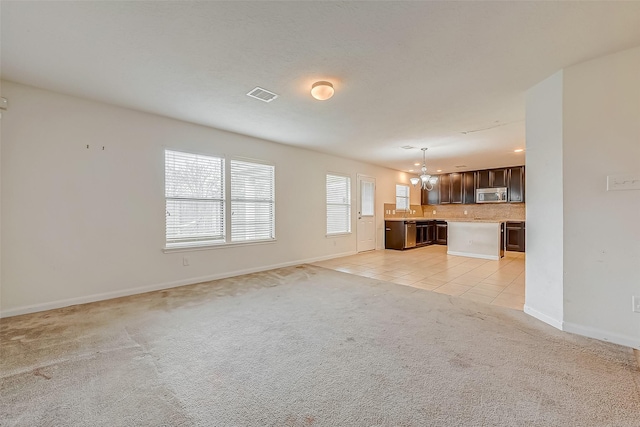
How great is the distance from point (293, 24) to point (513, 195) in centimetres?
822

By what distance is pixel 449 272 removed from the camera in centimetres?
482

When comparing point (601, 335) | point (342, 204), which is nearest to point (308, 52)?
point (601, 335)

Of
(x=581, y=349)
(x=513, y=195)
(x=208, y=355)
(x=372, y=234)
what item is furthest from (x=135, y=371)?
(x=513, y=195)

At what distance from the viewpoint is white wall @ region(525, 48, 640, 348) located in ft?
7.17

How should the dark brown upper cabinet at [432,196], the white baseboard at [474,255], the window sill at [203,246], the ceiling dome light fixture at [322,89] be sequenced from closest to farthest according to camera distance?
the ceiling dome light fixture at [322,89] → the window sill at [203,246] → the white baseboard at [474,255] → the dark brown upper cabinet at [432,196]

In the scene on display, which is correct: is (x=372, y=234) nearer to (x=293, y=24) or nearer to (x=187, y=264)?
(x=187, y=264)

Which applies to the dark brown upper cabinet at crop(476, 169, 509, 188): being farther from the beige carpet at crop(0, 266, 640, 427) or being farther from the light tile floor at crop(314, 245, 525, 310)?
the beige carpet at crop(0, 266, 640, 427)

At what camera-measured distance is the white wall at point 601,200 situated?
218cm

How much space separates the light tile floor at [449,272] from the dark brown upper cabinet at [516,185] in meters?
1.67

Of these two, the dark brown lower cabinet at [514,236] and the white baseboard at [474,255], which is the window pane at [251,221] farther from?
the dark brown lower cabinet at [514,236]

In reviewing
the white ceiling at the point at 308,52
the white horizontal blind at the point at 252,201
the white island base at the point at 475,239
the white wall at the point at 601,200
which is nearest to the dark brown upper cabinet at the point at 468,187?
the white island base at the point at 475,239

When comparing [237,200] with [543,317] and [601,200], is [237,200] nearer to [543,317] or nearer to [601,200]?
[543,317]

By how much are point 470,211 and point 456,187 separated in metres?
0.94

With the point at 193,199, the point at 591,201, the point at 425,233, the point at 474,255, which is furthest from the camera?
the point at 425,233
